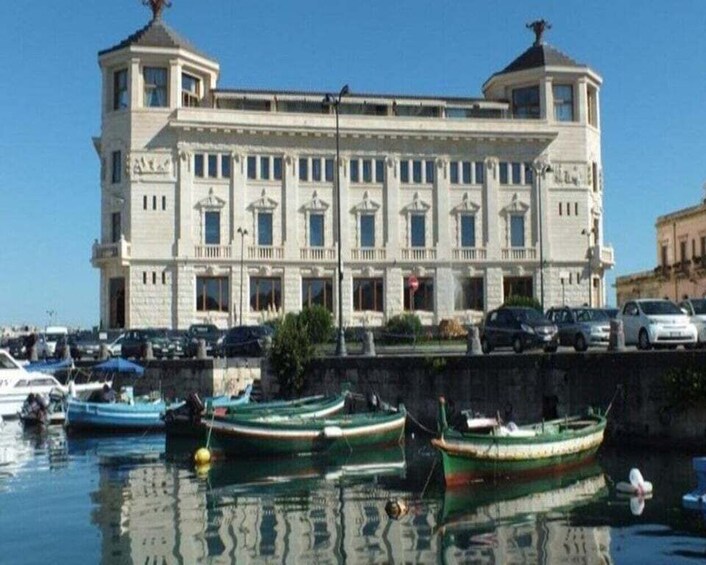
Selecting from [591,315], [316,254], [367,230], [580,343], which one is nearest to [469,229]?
[367,230]

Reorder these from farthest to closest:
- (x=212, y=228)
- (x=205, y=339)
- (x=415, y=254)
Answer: (x=415, y=254) < (x=212, y=228) < (x=205, y=339)

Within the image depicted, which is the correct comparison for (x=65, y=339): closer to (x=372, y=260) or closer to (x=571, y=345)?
(x=372, y=260)

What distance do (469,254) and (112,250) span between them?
2413cm

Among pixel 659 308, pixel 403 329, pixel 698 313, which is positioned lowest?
pixel 403 329

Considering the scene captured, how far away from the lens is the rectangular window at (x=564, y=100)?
69250 millimetres

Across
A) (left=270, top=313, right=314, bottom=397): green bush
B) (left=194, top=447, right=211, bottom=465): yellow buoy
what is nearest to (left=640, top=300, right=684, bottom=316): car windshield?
(left=270, top=313, right=314, bottom=397): green bush

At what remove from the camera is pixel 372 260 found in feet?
214

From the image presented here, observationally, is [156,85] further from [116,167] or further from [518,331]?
[518,331]

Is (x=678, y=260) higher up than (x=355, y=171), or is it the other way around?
(x=355, y=171)

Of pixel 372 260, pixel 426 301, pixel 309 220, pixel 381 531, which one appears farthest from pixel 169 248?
pixel 381 531

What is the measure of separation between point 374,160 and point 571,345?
114 feet

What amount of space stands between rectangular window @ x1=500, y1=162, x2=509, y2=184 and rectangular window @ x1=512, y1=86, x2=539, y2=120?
4.71 meters

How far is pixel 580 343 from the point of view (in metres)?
32.3

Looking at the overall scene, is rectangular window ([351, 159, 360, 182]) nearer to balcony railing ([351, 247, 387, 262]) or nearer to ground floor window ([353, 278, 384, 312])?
balcony railing ([351, 247, 387, 262])
